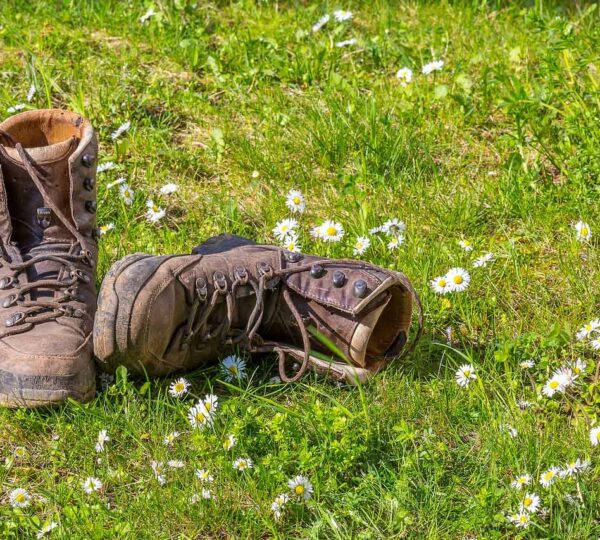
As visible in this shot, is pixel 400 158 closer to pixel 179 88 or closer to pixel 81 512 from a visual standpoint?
pixel 179 88

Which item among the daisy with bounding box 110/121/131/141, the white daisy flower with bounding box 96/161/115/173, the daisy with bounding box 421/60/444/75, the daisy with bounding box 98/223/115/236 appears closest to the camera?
the daisy with bounding box 98/223/115/236

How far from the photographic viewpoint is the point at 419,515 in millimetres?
2352

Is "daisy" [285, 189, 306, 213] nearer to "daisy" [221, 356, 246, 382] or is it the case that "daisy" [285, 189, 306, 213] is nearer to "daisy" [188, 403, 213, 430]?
"daisy" [221, 356, 246, 382]

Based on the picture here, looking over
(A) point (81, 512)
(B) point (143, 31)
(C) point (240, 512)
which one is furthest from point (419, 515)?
(B) point (143, 31)

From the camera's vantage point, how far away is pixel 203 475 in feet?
7.98

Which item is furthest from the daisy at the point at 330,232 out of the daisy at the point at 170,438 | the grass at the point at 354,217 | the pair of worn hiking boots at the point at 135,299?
the daisy at the point at 170,438

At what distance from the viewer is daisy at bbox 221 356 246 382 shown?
9.29 feet

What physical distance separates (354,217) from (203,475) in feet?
4.41

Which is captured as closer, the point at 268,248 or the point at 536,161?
the point at 268,248

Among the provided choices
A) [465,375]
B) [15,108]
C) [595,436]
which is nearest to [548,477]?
[595,436]

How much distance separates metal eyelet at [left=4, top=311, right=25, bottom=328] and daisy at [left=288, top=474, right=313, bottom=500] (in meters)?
0.94

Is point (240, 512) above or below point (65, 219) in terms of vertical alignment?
below

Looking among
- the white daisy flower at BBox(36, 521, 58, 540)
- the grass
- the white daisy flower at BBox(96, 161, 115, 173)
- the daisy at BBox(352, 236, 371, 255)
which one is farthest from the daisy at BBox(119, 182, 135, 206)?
the white daisy flower at BBox(36, 521, 58, 540)

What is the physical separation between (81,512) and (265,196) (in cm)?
162
